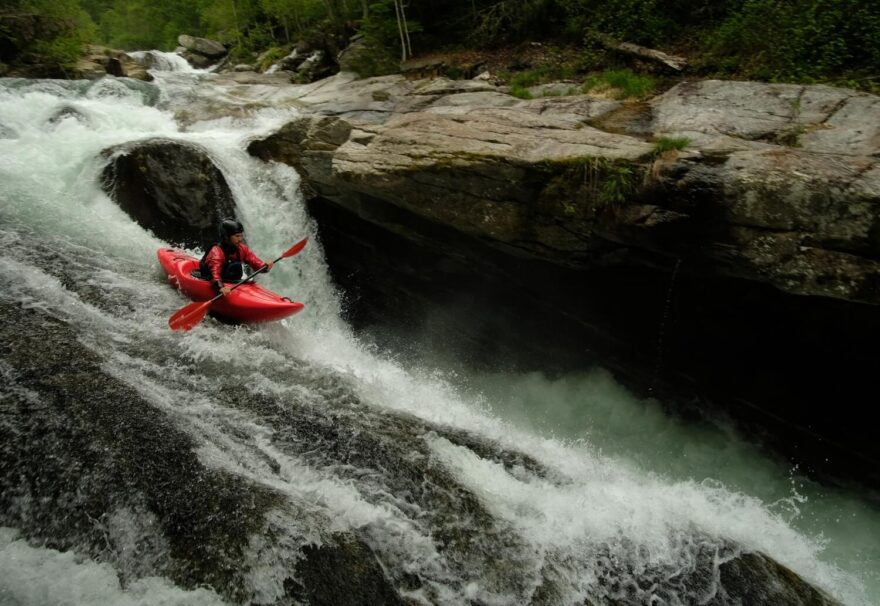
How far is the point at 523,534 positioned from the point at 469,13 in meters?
13.4

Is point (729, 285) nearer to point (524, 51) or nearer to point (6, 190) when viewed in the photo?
point (524, 51)

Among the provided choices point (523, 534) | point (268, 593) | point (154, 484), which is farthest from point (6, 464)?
point (523, 534)

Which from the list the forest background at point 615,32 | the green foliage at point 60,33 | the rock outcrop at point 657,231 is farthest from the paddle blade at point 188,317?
the green foliage at point 60,33

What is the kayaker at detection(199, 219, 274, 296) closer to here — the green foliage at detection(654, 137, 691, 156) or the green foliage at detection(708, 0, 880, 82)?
the green foliage at detection(654, 137, 691, 156)

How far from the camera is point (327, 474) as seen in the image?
3.32 metres

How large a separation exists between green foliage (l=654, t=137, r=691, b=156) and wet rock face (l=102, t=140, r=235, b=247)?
6299 millimetres

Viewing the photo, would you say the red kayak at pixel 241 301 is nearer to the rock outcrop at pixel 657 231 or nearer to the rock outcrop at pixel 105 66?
the rock outcrop at pixel 657 231

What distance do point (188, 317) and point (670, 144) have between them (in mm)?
5431

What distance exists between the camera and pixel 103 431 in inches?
121

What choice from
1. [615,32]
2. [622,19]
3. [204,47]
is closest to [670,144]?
[615,32]

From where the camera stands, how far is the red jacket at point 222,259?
18.2 ft

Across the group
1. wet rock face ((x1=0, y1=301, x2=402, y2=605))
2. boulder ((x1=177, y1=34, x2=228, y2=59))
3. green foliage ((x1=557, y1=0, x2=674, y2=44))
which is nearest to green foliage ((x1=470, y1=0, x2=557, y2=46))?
green foliage ((x1=557, y1=0, x2=674, y2=44))

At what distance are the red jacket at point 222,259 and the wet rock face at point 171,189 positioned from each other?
193 cm

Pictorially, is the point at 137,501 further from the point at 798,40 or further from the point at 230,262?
the point at 798,40
